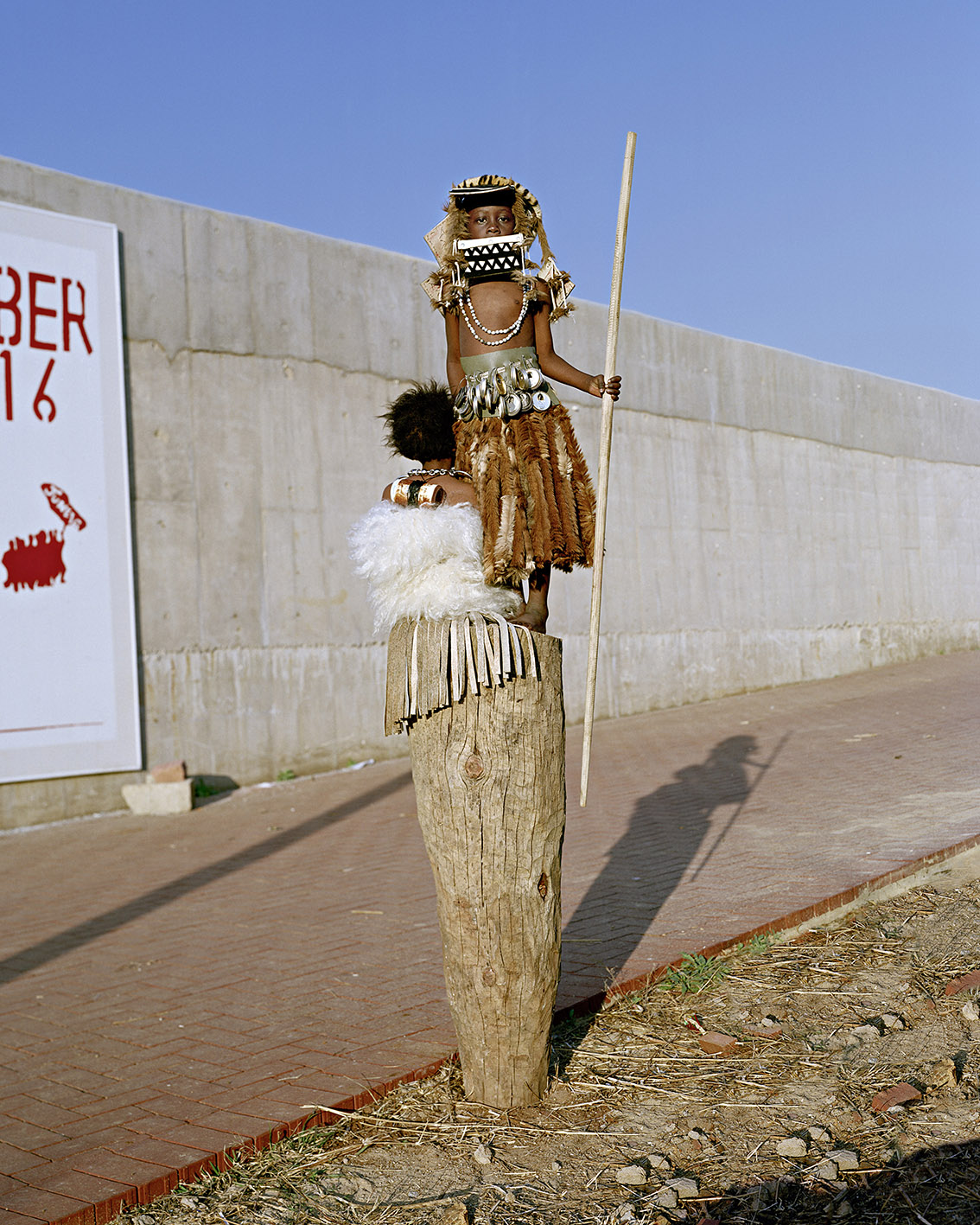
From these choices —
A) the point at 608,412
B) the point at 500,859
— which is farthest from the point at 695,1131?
the point at 608,412

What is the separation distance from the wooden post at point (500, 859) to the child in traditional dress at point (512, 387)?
28 centimetres

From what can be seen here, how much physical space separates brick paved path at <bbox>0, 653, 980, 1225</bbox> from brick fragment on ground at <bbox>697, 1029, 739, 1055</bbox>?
493 mm

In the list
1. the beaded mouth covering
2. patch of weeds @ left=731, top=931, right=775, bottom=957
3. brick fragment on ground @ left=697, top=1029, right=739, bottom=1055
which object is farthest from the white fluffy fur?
patch of weeds @ left=731, top=931, right=775, bottom=957

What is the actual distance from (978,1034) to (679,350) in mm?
11475

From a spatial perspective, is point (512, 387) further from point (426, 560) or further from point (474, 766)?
point (474, 766)

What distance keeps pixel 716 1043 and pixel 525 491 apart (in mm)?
1870

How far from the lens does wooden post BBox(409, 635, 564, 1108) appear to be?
11.2 ft

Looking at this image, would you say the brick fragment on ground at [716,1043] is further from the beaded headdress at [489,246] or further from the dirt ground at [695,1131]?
the beaded headdress at [489,246]

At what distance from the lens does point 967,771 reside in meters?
8.66

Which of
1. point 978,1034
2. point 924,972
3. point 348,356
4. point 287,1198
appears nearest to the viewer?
point 287,1198

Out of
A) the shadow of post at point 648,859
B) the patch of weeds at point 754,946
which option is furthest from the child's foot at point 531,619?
the patch of weeds at point 754,946

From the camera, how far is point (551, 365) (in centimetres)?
366

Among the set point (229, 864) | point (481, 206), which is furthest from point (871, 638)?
point (481, 206)

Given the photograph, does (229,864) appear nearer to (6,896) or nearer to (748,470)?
(6,896)
